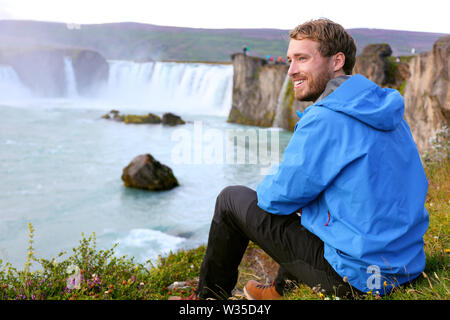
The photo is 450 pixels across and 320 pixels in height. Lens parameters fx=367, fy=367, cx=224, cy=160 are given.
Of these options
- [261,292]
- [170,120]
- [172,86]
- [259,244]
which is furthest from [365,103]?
[172,86]

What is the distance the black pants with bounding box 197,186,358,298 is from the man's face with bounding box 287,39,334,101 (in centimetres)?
80

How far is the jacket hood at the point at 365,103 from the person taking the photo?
6.27 feet

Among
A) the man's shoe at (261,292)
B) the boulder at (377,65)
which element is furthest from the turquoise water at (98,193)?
the boulder at (377,65)

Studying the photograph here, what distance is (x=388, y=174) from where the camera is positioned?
6.34ft

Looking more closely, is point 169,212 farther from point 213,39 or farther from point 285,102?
point 213,39

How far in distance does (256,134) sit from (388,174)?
21.0 meters

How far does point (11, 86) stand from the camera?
41219 mm

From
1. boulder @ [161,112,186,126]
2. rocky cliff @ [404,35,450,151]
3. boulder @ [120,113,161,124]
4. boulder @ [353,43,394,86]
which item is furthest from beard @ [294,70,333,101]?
boulder @ [120,113,161,124]

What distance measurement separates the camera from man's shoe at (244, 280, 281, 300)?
2.92m

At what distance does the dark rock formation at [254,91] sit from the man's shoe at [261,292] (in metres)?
22.9

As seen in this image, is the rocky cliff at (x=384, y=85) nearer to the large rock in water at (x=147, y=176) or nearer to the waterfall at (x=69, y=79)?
the large rock in water at (x=147, y=176)

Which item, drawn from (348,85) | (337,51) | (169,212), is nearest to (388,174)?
(348,85)

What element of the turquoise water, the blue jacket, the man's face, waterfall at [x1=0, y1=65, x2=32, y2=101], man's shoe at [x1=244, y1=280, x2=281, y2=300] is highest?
the man's face

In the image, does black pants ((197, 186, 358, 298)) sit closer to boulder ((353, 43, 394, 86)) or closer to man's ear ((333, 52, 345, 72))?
man's ear ((333, 52, 345, 72))
